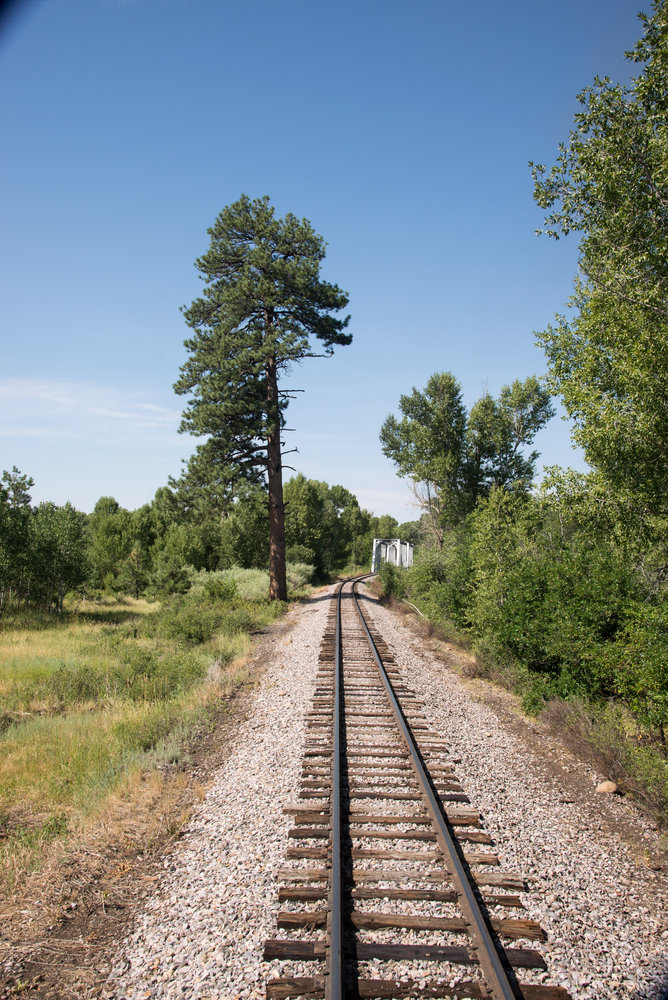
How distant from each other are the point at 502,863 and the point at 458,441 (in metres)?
30.3

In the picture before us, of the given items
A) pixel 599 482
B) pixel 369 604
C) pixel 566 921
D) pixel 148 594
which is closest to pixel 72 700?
pixel 566 921

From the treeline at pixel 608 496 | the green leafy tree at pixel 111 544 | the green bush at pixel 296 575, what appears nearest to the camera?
the treeline at pixel 608 496

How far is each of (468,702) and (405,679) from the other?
144 cm

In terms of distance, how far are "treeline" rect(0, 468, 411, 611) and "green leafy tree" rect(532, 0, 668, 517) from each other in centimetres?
1374

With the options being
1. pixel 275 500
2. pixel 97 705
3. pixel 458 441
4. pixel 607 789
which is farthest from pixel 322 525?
pixel 607 789

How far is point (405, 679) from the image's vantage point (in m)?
10.9

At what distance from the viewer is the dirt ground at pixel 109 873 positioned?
3.66 meters

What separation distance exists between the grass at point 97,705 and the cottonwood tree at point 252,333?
6.13m

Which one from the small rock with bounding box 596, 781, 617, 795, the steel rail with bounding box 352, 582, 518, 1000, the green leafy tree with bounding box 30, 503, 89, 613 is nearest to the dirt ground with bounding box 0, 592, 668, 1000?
the small rock with bounding box 596, 781, 617, 795

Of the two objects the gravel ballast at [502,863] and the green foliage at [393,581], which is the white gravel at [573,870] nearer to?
the gravel ballast at [502,863]

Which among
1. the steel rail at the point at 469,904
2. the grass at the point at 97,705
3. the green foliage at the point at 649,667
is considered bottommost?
the grass at the point at 97,705

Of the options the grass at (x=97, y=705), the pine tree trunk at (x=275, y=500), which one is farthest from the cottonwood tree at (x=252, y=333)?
the grass at (x=97, y=705)

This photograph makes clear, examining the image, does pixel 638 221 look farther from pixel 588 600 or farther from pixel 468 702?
pixel 468 702

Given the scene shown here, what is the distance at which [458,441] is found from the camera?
1318 inches
